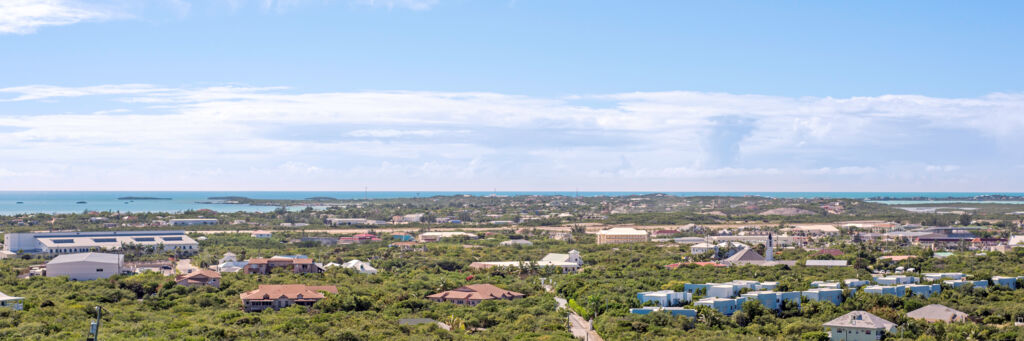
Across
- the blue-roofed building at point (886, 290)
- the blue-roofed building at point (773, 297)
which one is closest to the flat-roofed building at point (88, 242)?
the blue-roofed building at point (773, 297)

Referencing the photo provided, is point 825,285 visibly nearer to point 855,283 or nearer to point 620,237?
point 855,283

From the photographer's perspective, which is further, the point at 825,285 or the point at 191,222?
the point at 191,222

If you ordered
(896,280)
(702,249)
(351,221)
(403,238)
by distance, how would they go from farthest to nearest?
(351,221) < (403,238) < (702,249) < (896,280)

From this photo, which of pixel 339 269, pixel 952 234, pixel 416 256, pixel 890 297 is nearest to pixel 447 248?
pixel 416 256

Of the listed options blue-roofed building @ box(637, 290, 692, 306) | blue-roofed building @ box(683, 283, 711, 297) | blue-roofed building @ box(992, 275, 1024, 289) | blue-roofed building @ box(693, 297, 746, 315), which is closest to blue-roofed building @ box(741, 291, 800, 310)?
blue-roofed building @ box(693, 297, 746, 315)

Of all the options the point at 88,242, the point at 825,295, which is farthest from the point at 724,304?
the point at 88,242

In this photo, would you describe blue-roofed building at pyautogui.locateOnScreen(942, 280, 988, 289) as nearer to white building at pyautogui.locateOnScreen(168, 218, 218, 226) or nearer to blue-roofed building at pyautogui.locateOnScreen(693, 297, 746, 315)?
blue-roofed building at pyautogui.locateOnScreen(693, 297, 746, 315)
